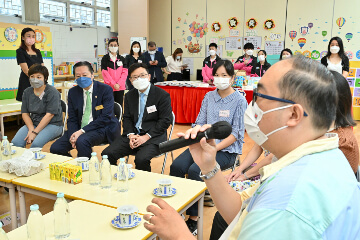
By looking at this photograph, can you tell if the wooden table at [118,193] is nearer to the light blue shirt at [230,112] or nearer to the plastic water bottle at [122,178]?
the plastic water bottle at [122,178]

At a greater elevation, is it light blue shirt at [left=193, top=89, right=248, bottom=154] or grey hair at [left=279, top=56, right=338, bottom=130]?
grey hair at [left=279, top=56, right=338, bottom=130]

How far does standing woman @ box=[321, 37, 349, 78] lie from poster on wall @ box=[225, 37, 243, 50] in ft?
9.34

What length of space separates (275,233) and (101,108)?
3.04 m

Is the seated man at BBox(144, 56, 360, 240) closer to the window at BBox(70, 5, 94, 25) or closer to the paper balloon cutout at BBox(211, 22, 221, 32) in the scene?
the paper balloon cutout at BBox(211, 22, 221, 32)

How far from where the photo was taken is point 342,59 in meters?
5.78

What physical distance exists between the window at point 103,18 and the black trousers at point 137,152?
667 centimetres

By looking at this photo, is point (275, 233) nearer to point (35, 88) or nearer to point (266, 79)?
point (266, 79)

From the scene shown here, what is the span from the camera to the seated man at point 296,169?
0.73 meters

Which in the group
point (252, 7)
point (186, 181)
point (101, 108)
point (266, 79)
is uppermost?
point (252, 7)

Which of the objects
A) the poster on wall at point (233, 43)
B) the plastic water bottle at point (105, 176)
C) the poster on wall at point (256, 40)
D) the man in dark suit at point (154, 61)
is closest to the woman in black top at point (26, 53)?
the man in dark suit at point (154, 61)

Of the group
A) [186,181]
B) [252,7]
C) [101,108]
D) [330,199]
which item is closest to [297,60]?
[330,199]

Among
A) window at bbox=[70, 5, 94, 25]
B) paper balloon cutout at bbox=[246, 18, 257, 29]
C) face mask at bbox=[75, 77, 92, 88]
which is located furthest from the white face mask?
window at bbox=[70, 5, 94, 25]

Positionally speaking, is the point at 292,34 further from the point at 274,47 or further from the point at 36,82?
the point at 36,82

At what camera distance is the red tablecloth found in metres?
6.03
